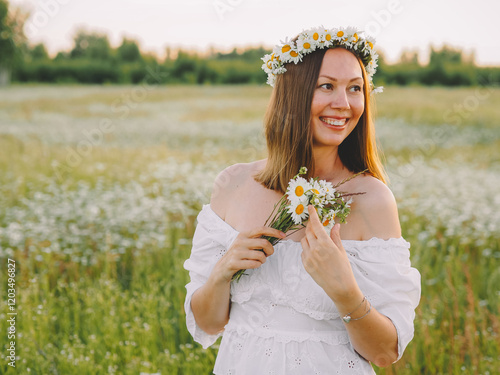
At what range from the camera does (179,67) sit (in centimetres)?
3709

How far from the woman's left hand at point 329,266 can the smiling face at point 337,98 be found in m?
0.44

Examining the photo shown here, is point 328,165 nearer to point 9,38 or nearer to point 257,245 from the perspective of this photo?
point 257,245

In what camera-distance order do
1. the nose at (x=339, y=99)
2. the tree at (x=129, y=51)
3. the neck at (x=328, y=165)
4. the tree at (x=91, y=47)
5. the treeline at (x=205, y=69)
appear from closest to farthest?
the nose at (x=339, y=99) → the neck at (x=328, y=165) → the treeline at (x=205, y=69) → the tree at (x=129, y=51) → the tree at (x=91, y=47)

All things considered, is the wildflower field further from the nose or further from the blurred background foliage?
the blurred background foliage

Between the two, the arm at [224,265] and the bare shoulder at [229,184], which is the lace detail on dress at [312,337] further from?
the bare shoulder at [229,184]

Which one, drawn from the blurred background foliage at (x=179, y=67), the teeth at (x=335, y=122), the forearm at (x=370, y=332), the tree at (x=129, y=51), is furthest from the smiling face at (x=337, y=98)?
the tree at (x=129, y=51)

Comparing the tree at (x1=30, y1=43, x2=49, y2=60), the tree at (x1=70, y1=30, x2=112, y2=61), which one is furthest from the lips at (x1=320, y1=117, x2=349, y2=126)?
the tree at (x1=30, y1=43, x2=49, y2=60)

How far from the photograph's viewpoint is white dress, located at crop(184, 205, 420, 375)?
1.75 metres

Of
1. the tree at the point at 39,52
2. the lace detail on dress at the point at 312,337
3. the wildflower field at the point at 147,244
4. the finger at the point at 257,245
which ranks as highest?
the tree at the point at 39,52

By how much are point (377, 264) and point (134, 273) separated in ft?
10.2

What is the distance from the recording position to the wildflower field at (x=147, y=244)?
3.25 meters

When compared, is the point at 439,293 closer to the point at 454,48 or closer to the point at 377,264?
the point at 377,264

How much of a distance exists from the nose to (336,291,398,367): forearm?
2.24 ft

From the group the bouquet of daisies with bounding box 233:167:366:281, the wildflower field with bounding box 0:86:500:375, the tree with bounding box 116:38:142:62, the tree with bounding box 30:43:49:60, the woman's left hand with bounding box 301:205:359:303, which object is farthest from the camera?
the tree with bounding box 30:43:49:60
